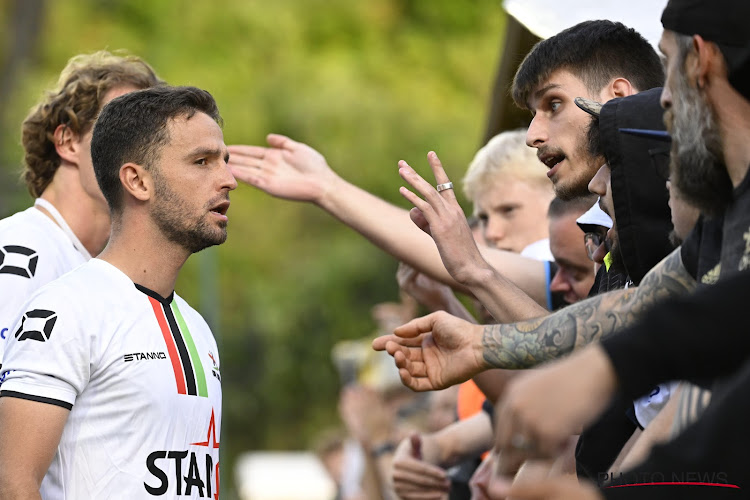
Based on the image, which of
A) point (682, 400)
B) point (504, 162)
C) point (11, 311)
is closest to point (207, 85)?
point (504, 162)

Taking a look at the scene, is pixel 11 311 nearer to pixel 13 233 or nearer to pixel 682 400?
pixel 13 233

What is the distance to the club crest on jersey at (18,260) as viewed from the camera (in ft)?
12.6

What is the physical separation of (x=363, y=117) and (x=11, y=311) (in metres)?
18.0

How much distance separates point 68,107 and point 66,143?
0.15m

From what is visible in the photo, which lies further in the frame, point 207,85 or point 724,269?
point 207,85

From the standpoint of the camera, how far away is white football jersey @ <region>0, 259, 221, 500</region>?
3.14 m

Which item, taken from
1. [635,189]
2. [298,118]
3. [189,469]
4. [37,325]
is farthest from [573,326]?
[298,118]

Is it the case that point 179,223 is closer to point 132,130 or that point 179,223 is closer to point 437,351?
point 132,130

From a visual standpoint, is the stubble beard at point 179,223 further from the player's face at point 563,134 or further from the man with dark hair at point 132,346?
the player's face at point 563,134

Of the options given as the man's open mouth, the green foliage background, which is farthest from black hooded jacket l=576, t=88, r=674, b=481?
the green foliage background

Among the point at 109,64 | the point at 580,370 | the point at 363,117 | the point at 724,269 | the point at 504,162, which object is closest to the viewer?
the point at 580,370

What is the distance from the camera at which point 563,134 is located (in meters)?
3.75

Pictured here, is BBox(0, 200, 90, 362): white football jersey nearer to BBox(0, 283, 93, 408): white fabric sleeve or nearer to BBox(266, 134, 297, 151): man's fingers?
BBox(0, 283, 93, 408): white fabric sleeve

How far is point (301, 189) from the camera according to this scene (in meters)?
4.77
